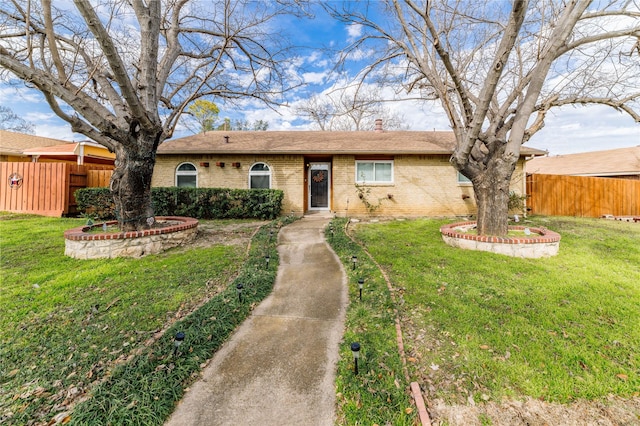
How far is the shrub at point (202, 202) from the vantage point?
1069 centimetres

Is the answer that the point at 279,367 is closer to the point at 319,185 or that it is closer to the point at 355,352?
the point at 355,352

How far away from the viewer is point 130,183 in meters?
6.36

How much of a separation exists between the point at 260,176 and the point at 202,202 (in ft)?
8.62

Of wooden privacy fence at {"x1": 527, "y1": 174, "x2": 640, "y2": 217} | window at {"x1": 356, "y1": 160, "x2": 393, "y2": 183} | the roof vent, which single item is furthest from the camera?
the roof vent

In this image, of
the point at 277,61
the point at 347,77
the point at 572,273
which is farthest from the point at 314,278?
the point at 277,61

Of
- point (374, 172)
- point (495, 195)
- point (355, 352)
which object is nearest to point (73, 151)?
point (374, 172)

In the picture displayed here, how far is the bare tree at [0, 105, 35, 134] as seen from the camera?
1784 cm

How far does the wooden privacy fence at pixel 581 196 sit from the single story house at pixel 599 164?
408cm

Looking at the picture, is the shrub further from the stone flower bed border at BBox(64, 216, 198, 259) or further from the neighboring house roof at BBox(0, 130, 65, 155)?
the neighboring house roof at BBox(0, 130, 65, 155)

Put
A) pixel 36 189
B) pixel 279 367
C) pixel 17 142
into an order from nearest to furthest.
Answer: pixel 279 367, pixel 36 189, pixel 17 142

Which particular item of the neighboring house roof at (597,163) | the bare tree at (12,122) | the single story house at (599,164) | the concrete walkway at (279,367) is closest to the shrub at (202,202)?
the concrete walkway at (279,367)

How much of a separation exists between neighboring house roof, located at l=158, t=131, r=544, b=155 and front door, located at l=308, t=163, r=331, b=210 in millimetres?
1047

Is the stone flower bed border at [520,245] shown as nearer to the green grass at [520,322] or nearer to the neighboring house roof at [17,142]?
the green grass at [520,322]

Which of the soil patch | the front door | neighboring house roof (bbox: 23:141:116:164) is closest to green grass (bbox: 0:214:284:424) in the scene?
the soil patch
